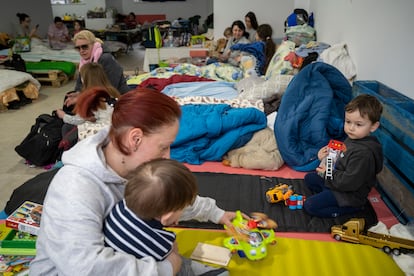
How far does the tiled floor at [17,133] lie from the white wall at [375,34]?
284 centimetres

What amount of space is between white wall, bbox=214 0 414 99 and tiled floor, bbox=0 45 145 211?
2838 mm

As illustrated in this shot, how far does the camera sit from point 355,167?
1.78m

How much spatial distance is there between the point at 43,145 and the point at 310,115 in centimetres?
221

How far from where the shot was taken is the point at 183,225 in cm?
186

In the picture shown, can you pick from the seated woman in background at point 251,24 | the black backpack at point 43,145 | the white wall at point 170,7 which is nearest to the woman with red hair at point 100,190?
the black backpack at point 43,145

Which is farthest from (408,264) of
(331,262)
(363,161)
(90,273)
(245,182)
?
(90,273)

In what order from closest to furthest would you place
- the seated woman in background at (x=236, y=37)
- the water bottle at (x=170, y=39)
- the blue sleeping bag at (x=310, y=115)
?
the blue sleeping bag at (x=310, y=115), the seated woman in background at (x=236, y=37), the water bottle at (x=170, y=39)

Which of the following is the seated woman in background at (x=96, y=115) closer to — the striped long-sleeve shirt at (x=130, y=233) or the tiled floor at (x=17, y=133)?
Result: the tiled floor at (x=17, y=133)

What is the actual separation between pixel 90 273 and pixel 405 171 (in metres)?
1.69

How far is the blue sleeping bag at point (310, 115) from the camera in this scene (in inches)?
95.6

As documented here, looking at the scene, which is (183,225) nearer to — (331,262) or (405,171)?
(331,262)

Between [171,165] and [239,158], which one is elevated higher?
[171,165]

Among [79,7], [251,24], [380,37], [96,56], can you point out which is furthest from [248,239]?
[79,7]

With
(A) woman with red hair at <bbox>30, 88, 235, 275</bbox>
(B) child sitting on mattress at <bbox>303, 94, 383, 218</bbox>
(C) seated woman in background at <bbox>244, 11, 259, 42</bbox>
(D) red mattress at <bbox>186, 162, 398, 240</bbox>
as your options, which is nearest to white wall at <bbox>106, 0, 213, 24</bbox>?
(C) seated woman in background at <bbox>244, 11, 259, 42</bbox>
